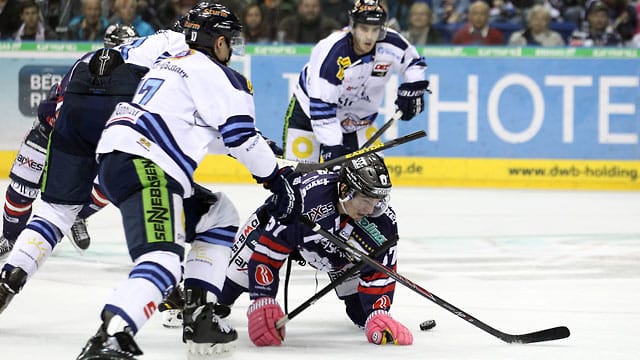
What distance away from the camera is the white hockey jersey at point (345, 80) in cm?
592

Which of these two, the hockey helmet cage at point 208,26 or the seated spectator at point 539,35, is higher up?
the hockey helmet cage at point 208,26

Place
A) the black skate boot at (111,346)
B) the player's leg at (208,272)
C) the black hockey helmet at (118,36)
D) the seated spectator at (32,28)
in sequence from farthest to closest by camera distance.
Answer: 1. the seated spectator at (32,28)
2. the black hockey helmet at (118,36)
3. the player's leg at (208,272)
4. the black skate boot at (111,346)

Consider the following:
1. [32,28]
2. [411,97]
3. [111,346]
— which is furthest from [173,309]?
[32,28]

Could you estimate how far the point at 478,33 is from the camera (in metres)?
9.29

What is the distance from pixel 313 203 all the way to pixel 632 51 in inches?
225

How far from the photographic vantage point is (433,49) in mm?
9242

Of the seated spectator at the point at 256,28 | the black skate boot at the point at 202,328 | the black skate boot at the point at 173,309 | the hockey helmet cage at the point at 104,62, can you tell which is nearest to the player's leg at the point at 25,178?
the hockey helmet cage at the point at 104,62

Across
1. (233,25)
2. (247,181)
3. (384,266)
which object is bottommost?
(247,181)

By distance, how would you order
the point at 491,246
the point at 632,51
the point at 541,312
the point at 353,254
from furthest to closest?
the point at 632,51 < the point at 491,246 < the point at 541,312 < the point at 353,254

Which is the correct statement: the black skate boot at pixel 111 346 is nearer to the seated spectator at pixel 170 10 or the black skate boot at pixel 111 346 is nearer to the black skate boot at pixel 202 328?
the black skate boot at pixel 202 328

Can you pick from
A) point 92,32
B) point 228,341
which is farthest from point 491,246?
point 92,32

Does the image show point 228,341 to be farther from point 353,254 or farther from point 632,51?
point 632,51

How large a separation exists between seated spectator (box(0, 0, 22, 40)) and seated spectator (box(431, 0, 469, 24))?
11.1 feet

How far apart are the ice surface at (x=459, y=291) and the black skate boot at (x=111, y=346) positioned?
60 centimetres
